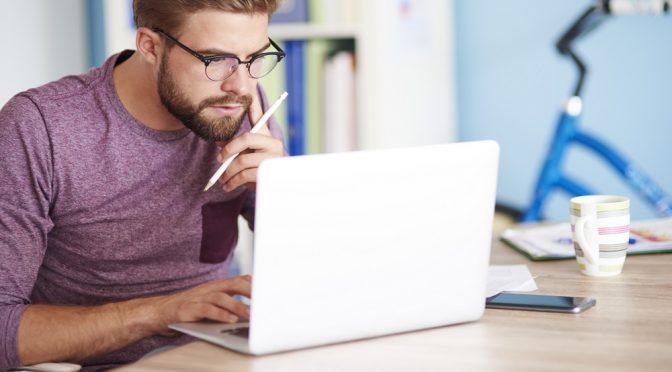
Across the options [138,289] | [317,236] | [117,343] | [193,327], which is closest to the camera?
[317,236]

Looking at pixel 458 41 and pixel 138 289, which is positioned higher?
pixel 458 41

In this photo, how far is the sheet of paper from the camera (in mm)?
1362

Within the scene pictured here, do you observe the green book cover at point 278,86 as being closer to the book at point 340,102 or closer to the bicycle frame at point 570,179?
the book at point 340,102

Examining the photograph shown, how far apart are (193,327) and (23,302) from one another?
0.39m

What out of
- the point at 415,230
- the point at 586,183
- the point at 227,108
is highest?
the point at 227,108

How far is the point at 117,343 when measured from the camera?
1.37 meters

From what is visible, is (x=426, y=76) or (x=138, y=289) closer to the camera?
(x=138, y=289)

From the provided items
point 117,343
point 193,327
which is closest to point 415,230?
point 193,327

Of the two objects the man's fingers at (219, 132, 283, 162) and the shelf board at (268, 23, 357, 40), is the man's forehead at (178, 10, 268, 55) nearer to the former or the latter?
the man's fingers at (219, 132, 283, 162)

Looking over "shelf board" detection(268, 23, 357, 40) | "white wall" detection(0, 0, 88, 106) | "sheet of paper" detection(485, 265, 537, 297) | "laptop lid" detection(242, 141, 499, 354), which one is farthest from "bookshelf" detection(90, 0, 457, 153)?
"laptop lid" detection(242, 141, 499, 354)

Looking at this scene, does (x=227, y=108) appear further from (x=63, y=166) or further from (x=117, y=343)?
(x=117, y=343)

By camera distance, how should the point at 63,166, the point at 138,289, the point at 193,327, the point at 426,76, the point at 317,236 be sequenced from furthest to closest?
the point at 426,76, the point at 138,289, the point at 63,166, the point at 193,327, the point at 317,236

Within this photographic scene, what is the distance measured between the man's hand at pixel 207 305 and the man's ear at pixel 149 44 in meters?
0.51

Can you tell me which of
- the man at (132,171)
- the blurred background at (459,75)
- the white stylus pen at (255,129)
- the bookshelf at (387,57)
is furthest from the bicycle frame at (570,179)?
the white stylus pen at (255,129)
